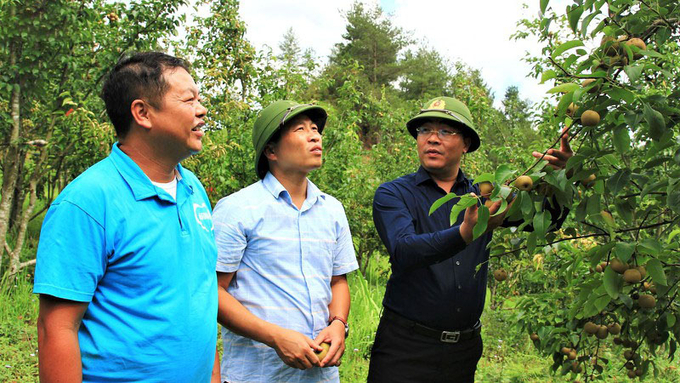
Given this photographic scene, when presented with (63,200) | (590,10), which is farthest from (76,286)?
(590,10)

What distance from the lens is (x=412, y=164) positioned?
7121 millimetres

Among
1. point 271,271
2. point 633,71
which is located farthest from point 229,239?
point 633,71

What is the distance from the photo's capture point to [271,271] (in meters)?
2.01

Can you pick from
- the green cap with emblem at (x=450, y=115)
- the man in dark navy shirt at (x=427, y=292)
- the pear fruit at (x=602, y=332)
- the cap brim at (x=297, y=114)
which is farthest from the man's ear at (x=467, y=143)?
the pear fruit at (x=602, y=332)

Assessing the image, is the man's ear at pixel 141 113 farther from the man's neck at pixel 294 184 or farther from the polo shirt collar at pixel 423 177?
the polo shirt collar at pixel 423 177

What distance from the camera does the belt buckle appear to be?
2.18 metres

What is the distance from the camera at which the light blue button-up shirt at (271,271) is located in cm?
196

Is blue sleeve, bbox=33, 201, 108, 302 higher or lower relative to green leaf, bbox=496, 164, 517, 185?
lower

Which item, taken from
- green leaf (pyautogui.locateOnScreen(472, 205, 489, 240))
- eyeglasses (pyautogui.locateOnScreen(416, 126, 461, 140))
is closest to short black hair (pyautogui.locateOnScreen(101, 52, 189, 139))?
green leaf (pyautogui.locateOnScreen(472, 205, 489, 240))

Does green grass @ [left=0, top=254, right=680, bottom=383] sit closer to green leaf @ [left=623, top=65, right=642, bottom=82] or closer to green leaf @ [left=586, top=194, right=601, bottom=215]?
green leaf @ [left=586, top=194, right=601, bottom=215]

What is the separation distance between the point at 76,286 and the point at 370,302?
4.13 meters

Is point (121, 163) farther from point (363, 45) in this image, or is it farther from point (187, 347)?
point (363, 45)

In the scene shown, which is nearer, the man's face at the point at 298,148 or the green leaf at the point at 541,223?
the green leaf at the point at 541,223

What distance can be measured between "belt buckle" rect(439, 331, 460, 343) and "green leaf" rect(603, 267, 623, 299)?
2.70 feet
